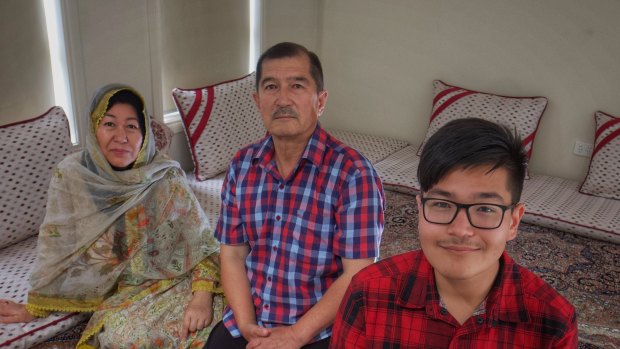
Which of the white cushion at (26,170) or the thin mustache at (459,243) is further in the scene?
the white cushion at (26,170)

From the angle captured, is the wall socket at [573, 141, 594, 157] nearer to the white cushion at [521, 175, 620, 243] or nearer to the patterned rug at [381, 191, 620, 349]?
the white cushion at [521, 175, 620, 243]

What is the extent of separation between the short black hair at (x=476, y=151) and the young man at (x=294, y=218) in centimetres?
49

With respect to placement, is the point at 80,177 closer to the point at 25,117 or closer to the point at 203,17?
the point at 25,117

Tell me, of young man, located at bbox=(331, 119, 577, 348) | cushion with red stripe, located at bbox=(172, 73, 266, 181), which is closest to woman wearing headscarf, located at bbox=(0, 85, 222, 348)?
young man, located at bbox=(331, 119, 577, 348)

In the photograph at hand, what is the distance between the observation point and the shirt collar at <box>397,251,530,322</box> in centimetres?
97

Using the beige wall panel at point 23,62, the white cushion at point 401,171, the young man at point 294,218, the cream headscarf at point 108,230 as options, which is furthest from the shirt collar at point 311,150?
the white cushion at point 401,171

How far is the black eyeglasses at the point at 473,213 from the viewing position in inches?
36.2

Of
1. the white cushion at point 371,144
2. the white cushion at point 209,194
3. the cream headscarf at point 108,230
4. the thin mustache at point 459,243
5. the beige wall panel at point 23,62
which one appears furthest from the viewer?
the white cushion at point 371,144

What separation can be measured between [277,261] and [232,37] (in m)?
2.03

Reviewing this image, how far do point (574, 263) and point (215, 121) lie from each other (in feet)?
5.91

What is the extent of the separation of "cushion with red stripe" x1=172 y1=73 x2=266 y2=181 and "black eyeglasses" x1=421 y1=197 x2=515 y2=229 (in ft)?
6.44

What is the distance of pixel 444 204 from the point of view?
36.9 inches

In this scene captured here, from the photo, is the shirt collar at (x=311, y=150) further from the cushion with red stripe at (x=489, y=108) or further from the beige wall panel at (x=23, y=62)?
the cushion with red stripe at (x=489, y=108)

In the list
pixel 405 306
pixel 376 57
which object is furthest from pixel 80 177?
pixel 376 57
